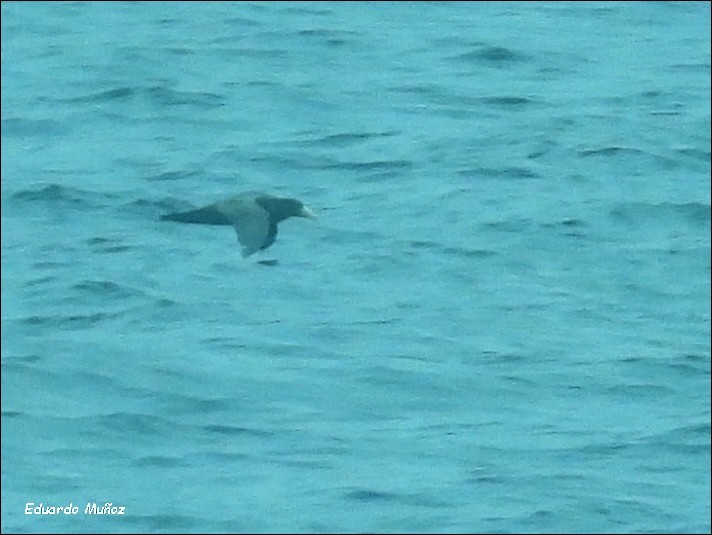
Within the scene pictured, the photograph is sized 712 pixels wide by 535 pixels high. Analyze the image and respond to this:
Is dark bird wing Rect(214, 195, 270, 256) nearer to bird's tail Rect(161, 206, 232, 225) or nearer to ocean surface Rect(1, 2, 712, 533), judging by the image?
bird's tail Rect(161, 206, 232, 225)

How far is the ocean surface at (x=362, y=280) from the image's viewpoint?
46.4ft

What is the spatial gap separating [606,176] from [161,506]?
691cm

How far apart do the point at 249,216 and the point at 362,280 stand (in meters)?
A: 2.07

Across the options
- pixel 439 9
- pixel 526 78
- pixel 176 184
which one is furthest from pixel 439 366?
pixel 439 9

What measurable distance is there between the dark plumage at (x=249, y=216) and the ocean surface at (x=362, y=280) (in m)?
0.96

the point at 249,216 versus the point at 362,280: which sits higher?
the point at 249,216

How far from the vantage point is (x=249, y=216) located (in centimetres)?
1520

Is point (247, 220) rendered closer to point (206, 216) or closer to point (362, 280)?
point (206, 216)

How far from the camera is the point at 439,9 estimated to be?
2531cm

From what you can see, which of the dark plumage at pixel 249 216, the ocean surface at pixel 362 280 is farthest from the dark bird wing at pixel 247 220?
the ocean surface at pixel 362 280

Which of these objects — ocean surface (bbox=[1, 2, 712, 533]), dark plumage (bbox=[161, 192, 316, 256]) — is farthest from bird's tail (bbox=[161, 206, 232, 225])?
ocean surface (bbox=[1, 2, 712, 533])

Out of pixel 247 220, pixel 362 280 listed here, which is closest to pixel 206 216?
pixel 247 220

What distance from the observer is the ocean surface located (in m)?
14.1

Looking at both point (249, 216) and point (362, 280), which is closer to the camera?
point (249, 216)
